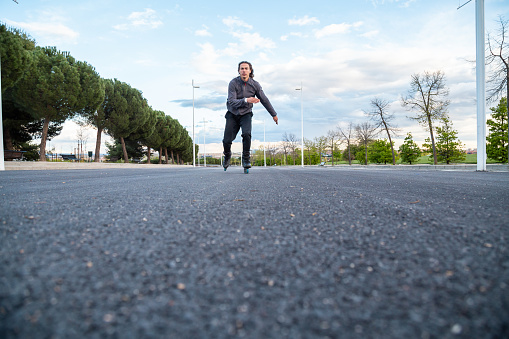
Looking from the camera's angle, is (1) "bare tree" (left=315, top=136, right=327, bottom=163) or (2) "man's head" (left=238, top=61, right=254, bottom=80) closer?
(2) "man's head" (left=238, top=61, right=254, bottom=80)

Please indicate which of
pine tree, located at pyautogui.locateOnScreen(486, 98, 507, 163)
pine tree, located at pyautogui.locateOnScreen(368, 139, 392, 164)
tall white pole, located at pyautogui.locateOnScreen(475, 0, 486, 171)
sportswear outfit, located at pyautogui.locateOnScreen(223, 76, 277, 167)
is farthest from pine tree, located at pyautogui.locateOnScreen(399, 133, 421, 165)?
sportswear outfit, located at pyautogui.locateOnScreen(223, 76, 277, 167)

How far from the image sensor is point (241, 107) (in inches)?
272

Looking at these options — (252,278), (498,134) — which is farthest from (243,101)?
(498,134)

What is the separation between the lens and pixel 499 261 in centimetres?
95

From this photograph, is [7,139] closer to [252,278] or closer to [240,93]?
[240,93]

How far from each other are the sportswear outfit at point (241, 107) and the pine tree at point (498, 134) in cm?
3890

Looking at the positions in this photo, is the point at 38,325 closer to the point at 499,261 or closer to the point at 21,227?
the point at 21,227

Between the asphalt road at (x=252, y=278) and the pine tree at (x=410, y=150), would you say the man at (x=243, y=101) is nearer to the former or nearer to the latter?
the asphalt road at (x=252, y=278)

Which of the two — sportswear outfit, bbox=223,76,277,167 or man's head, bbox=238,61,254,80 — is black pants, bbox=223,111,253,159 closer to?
sportswear outfit, bbox=223,76,277,167

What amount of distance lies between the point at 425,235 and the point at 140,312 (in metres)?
1.19

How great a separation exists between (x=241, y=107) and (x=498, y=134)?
4057 cm

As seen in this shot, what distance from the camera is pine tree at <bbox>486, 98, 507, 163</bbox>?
34031 mm

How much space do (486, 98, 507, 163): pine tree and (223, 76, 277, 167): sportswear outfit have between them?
3890 centimetres

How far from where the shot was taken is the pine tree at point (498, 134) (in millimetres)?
34031
